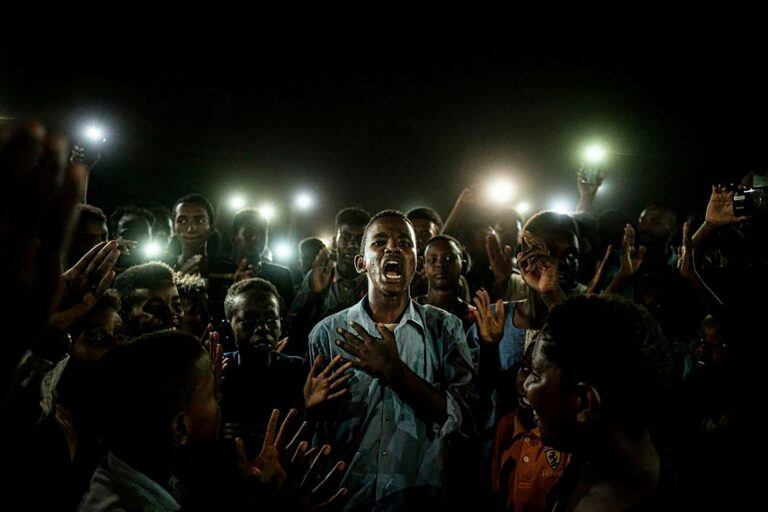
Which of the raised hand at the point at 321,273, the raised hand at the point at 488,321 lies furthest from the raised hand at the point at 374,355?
the raised hand at the point at 321,273

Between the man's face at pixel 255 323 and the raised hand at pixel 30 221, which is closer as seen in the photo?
the raised hand at pixel 30 221

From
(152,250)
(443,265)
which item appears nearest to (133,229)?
(152,250)

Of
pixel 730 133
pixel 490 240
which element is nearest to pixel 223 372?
pixel 490 240

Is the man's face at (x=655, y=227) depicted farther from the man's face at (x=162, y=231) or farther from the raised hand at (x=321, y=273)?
the man's face at (x=162, y=231)

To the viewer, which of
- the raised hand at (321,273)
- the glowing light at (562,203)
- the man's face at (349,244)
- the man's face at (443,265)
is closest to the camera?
the man's face at (443,265)

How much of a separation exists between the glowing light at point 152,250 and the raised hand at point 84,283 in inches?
126

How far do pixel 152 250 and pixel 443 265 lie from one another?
3410 mm

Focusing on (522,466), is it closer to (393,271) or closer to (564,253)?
(393,271)

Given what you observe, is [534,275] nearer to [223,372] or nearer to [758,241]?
[758,241]

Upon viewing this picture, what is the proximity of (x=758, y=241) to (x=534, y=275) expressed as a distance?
1877 millimetres

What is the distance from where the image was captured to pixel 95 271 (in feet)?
8.46

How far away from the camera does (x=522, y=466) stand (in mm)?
2898

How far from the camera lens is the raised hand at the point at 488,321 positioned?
12.2 feet

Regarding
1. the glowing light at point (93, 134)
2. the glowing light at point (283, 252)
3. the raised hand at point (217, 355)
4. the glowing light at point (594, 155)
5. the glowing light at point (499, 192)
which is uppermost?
the glowing light at point (594, 155)
